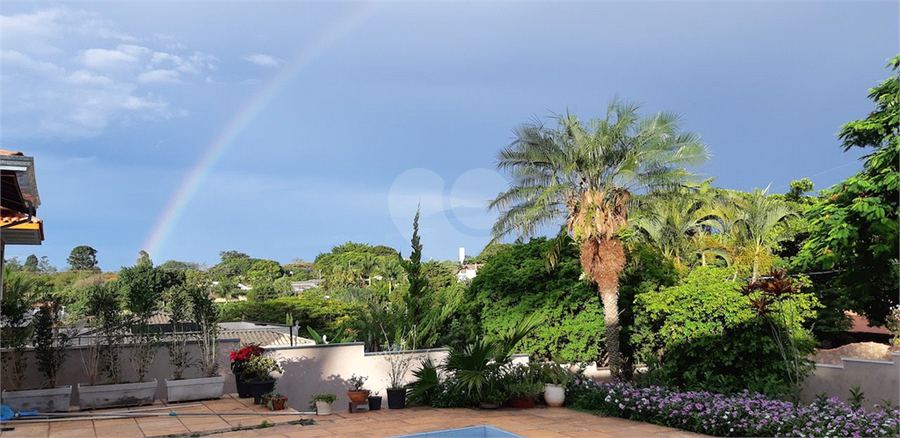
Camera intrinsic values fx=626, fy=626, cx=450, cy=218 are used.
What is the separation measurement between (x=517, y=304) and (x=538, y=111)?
538cm

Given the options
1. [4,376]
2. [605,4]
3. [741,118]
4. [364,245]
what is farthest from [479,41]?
[364,245]

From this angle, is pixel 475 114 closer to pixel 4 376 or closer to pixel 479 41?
pixel 479 41

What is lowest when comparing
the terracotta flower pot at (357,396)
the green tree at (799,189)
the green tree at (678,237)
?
the terracotta flower pot at (357,396)

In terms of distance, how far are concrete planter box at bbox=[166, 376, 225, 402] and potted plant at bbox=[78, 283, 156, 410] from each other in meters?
0.28

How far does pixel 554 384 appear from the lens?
11.2 m

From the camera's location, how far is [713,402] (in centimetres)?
911

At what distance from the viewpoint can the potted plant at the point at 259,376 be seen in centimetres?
1002

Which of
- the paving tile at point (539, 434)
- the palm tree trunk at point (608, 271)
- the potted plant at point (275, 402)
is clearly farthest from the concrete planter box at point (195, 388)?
the palm tree trunk at point (608, 271)

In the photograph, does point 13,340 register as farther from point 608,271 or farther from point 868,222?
point 868,222

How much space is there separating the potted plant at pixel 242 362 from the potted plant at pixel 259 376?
68 mm

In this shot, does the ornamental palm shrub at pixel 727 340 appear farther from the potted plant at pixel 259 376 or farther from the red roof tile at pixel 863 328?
the red roof tile at pixel 863 328

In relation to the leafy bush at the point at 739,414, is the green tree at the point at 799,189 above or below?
above

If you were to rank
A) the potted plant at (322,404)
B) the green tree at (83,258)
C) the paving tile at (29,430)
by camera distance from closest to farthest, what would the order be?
the paving tile at (29,430) < the potted plant at (322,404) < the green tree at (83,258)

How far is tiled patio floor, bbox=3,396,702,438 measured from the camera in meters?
7.96
